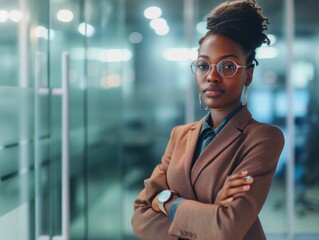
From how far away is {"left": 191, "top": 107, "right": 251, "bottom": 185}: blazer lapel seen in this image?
103 cm

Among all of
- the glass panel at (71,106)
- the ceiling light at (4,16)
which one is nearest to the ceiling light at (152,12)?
the glass panel at (71,106)

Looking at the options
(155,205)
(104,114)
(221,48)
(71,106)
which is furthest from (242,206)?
(104,114)

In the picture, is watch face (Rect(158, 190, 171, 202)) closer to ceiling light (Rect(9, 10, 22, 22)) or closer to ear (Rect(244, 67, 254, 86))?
ear (Rect(244, 67, 254, 86))

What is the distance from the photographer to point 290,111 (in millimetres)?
3961

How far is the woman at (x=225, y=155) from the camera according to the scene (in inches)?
38.4

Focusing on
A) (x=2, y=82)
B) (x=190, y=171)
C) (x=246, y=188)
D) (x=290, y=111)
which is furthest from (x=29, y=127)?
→ (x=290, y=111)

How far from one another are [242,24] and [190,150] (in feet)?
1.14

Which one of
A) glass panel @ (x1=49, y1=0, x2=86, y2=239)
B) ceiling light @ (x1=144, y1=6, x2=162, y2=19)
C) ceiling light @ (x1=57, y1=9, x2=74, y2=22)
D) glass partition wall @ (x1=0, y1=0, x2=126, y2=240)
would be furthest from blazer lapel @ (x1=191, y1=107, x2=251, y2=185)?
ceiling light @ (x1=144, y1=6, x2=162, y2=19)

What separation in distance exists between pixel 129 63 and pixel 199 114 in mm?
889

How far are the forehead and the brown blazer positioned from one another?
155mm

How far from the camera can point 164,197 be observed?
1088 mm

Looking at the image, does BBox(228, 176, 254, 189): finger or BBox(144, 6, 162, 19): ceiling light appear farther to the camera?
BBox(144, 6, 162, 19): ceiling light

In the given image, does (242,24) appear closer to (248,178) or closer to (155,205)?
(248,178)

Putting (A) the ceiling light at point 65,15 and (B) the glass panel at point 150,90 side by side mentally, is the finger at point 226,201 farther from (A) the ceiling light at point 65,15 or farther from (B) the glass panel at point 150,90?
(B) the glass panel at point 150,90
